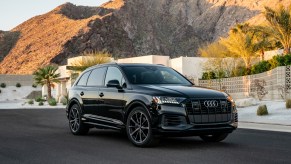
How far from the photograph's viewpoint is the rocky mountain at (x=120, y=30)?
13075 cm

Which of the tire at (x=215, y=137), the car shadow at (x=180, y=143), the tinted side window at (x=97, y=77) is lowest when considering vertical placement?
the car shadow at (x=180, y=143)

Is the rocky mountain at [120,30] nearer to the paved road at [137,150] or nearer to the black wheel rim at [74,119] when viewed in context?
the black wheel rim at [74,119]

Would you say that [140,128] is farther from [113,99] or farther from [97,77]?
[97,77]

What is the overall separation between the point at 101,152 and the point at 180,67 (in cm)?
5146

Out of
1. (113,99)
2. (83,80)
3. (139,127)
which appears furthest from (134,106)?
(83,80)

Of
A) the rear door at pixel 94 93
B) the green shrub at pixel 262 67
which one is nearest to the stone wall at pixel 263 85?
the green shrub at pixel 262 67

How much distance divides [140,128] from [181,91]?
1.13 m

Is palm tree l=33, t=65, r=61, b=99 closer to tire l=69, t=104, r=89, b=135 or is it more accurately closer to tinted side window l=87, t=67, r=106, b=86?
tire l=69, t=104, r=89, b=135

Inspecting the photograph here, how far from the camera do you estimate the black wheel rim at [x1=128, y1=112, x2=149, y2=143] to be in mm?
9672

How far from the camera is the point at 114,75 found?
11.3m

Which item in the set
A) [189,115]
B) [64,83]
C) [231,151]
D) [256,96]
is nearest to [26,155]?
[189,115]

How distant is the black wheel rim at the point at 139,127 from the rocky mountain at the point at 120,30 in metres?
113

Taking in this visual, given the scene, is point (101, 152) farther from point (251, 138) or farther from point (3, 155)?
point (251, 138)

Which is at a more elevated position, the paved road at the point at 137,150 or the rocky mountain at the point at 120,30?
the rocky mountain at the point at 120,30
